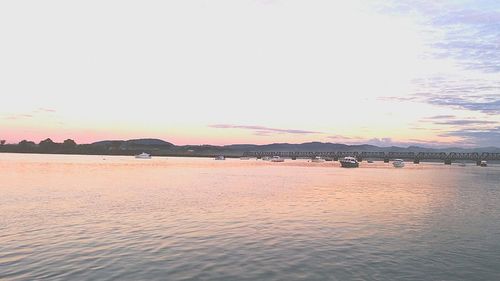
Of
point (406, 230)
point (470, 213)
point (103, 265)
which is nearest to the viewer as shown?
point (103, 265)

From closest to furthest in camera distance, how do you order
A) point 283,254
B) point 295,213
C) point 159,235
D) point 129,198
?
1. point 283,254
2. point 159,235
3. point 295,213
4. point 129,198

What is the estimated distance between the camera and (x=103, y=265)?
18.1 m

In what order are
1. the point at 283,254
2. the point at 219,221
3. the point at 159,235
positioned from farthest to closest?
the point at 219,221, the point at 159,235, the point at 283,254

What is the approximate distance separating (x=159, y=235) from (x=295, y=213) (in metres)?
14.2

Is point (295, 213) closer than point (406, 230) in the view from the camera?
No

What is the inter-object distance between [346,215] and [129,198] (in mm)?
22816

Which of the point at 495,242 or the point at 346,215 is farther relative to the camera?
the point at 346,215

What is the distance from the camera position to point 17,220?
29.3 meters

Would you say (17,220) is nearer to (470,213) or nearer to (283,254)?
(283,254)

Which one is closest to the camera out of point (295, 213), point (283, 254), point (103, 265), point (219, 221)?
point (103, 265)

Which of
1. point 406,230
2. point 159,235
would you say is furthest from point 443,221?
point 159,235

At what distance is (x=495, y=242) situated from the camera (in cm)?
2548

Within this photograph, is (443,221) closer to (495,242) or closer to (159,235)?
(495,242)

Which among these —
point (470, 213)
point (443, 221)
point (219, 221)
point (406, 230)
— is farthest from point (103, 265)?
point (470, 213)
